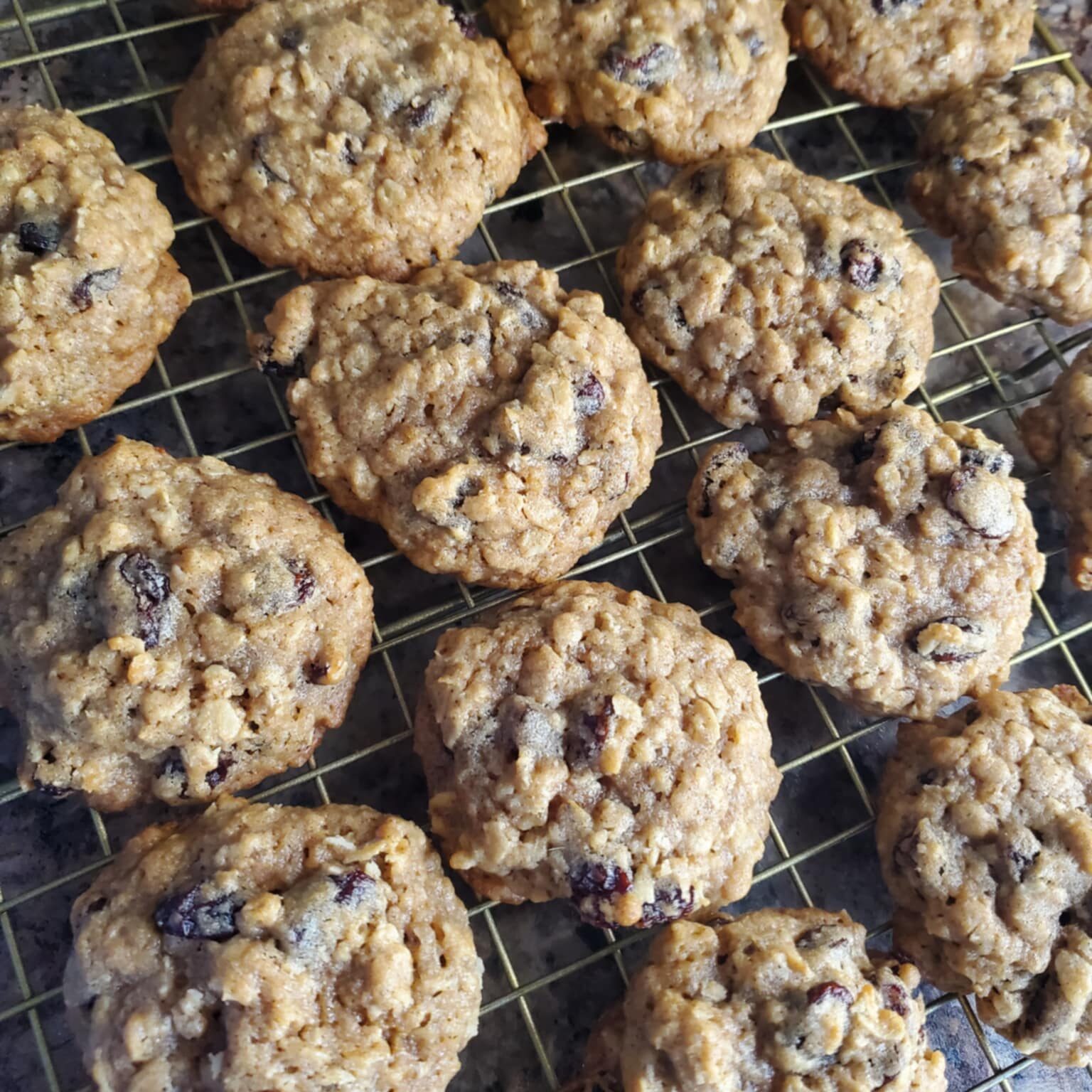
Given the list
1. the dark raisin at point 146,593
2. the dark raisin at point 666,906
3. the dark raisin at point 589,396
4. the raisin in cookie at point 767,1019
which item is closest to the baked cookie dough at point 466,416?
the dark raisin at point 589,396

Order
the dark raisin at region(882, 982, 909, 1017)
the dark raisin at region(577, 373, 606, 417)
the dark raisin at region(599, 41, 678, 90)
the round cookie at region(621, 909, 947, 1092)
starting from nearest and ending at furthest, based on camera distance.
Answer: the round cookie at region(621, 909, 947, 1092) < the dark raisin at region(882, 982, 909, 1017) < the dark raisin at region(577, 373, 606, 417) < the dark raisin at region(599, 41, 678, 90)

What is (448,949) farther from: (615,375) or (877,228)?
(877,228)

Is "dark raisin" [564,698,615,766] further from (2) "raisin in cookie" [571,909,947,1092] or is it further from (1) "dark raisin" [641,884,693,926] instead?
(2) "raisin in cookie" [571,909,947,1092]

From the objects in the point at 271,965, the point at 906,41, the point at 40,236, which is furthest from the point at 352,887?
the point at 906,41

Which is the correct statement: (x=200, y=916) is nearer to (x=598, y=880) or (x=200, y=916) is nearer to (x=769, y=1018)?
(x=598, y=880)

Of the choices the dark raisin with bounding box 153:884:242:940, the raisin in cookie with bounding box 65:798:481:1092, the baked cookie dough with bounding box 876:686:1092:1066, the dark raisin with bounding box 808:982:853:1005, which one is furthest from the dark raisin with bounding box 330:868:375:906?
the baked cookie dough with bounding box 876:686:1092:1066

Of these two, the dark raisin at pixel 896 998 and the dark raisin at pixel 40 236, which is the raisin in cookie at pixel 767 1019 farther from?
the dark raisin at pixel 40 236

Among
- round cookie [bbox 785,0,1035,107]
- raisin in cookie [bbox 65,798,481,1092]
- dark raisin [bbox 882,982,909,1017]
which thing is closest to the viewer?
raisin in cookie [bbox 65,798,481,1092]
